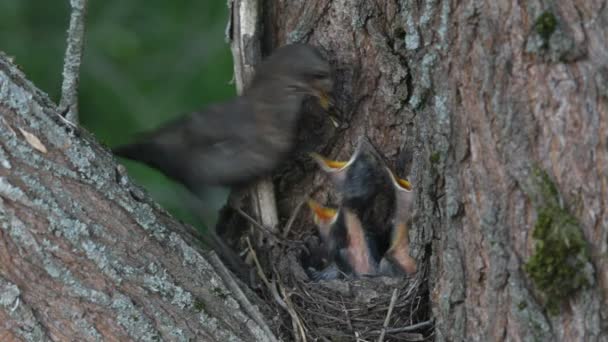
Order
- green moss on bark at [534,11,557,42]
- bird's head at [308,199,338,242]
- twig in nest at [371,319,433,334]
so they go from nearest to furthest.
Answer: green moss on bark at [534,11,557,42] < twig in nest at [371,319,433,334] < bird's head at [308,199,338,242]

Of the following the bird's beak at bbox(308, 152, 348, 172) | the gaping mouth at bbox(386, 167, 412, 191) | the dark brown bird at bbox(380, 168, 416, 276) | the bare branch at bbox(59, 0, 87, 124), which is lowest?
the dark brown bird at bbox(380, 168, 416, 276)

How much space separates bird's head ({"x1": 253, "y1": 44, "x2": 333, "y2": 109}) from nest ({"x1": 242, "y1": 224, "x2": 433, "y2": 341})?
1.96ft

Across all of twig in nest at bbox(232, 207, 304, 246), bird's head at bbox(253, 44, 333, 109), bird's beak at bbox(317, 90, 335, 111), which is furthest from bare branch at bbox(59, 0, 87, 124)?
twig in nest at bbox(232, 207, 304, 246)

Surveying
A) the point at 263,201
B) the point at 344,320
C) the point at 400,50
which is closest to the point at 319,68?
the point at 400,50

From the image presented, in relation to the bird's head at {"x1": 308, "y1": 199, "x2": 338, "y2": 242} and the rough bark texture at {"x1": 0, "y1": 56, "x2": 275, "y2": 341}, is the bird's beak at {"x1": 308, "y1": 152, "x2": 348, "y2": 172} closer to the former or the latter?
the bird's head at {"x1": 308, "y1": 199, "x2": 338, "y2": 242}

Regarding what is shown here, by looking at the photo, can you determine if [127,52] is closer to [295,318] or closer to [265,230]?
[265,230]

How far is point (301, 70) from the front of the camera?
3701mm

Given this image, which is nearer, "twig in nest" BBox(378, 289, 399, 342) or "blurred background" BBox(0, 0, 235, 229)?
"twig in nest" BBox(378, 289, 399, 342)

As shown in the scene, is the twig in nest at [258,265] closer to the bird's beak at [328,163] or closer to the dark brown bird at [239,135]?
the dark brown bird at [239,135]

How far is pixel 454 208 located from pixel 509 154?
0.24m

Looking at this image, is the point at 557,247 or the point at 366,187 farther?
the point at 366,187

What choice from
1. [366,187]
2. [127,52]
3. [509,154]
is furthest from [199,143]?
[127,52]

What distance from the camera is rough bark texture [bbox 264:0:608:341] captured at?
103 inches

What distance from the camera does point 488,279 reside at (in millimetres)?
2818
